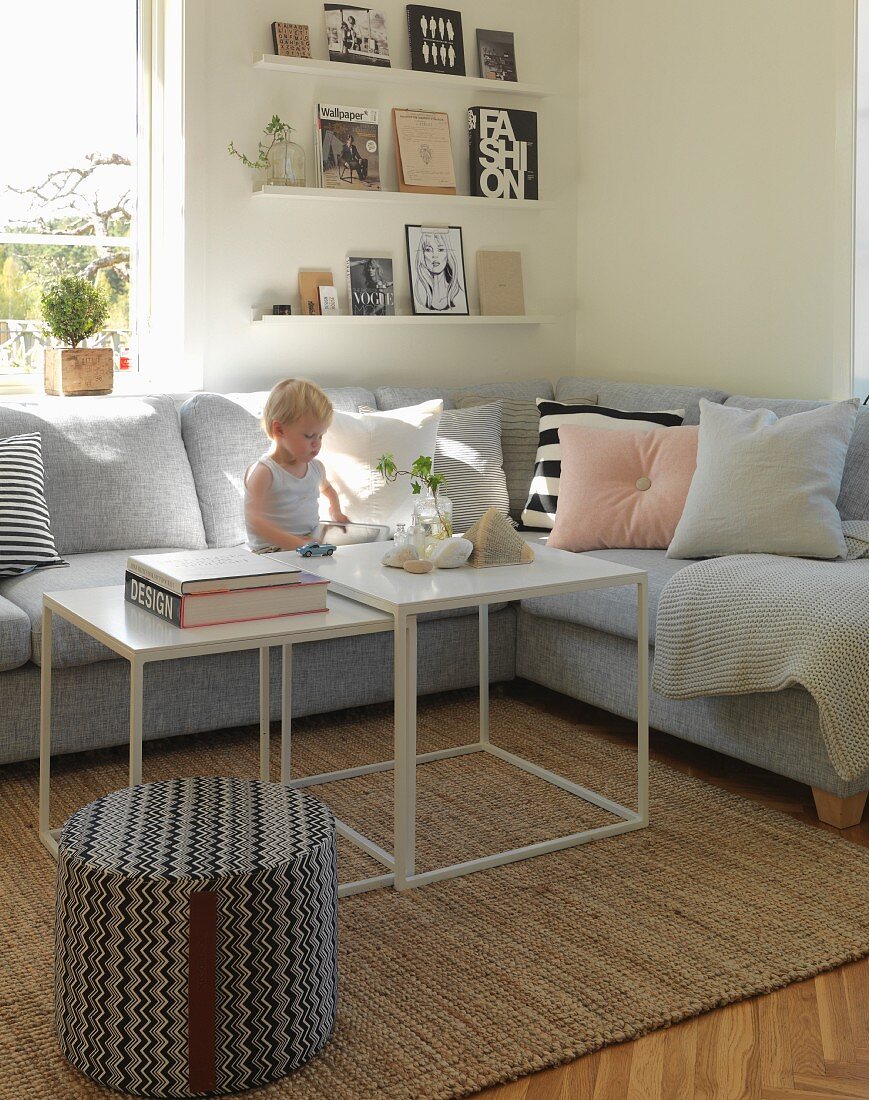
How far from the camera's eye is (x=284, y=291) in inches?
155

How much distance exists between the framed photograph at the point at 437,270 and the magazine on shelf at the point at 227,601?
6.97 ft

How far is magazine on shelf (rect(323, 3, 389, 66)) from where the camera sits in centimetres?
388

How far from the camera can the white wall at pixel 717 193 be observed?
356 cm

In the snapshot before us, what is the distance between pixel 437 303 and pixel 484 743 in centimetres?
180

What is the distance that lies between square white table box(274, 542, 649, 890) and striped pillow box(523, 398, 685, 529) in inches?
34.9

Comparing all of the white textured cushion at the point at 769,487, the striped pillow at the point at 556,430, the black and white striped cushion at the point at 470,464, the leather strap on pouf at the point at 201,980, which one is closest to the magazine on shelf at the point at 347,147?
the black and white striped cushion at the point at 470,464

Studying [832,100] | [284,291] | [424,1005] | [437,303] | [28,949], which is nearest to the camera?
[424,1005]

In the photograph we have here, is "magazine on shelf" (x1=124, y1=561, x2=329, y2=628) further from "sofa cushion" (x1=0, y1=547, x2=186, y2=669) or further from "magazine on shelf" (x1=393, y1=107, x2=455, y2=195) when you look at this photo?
"magazine on shelf" (x1=393, y1=107, x2=455, y2=195)

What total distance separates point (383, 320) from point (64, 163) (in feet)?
3.61

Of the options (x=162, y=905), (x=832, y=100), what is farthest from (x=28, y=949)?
(x=832, y=100)

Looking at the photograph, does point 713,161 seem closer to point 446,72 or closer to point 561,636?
point 446,72

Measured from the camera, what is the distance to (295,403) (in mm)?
2969

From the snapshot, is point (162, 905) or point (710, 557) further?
point (710, 557)

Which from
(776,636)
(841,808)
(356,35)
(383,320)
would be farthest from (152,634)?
(356,35)
